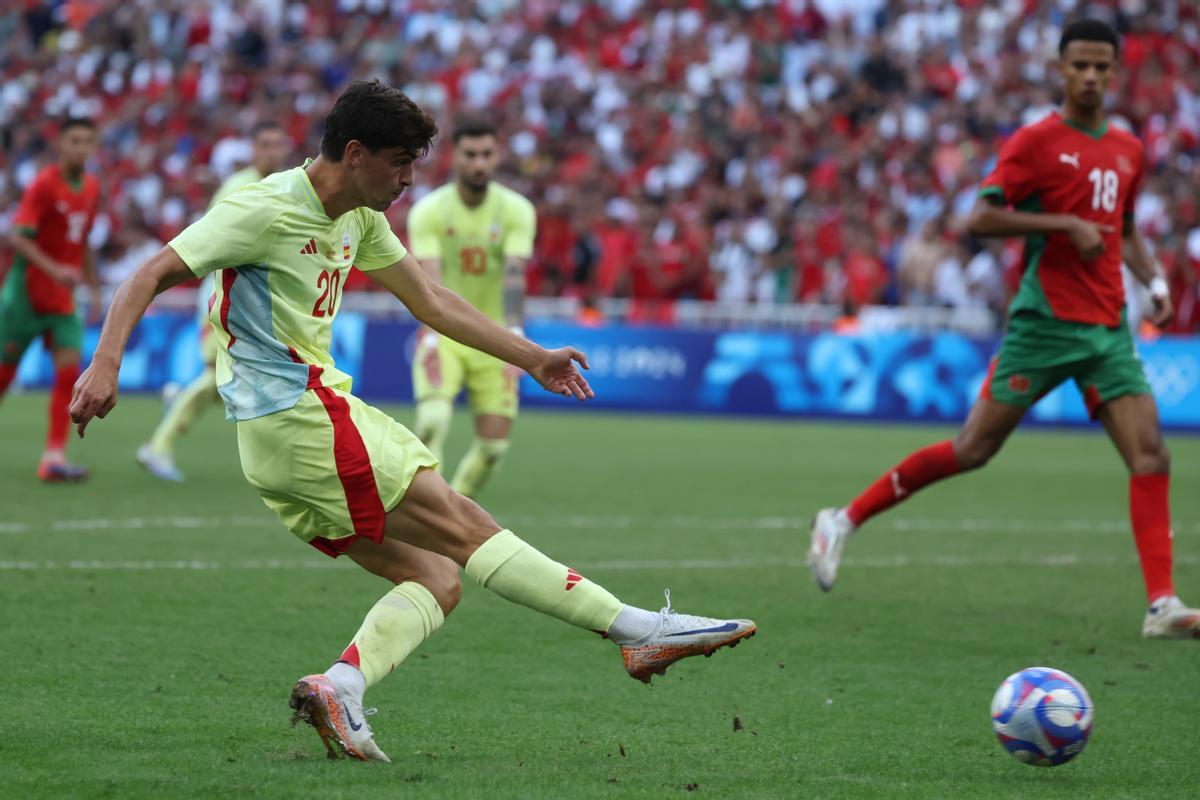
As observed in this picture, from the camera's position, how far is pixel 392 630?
5145 mm

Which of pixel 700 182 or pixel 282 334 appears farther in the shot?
pixel 700 182

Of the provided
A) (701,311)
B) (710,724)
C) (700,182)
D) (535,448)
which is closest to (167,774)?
(710,724)

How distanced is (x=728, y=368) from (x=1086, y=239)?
15006 millimetres

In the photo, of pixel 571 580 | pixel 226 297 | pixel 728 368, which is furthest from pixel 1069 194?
pixel 728 368

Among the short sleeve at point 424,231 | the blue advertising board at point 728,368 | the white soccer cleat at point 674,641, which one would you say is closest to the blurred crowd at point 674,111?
the blue advertising board at point 728,368

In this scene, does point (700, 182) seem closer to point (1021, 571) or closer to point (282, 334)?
point (1021, 571)

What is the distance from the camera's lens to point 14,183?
95.3 ft

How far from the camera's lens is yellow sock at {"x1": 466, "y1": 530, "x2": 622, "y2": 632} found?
511 centimetres

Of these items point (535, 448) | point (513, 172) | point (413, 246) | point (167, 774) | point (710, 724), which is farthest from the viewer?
point (513, 172)

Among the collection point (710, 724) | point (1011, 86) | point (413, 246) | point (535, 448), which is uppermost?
point (1011, 86)

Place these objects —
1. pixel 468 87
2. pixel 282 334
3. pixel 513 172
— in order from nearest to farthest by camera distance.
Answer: pixel 282 334 < pixel 513 172 < pixel 468 87

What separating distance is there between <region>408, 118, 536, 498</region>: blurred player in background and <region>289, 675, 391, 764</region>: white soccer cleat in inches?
229

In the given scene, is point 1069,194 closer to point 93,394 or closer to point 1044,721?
point 1044,721

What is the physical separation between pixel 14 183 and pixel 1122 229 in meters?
24.4
